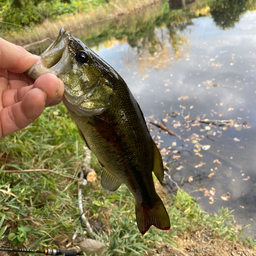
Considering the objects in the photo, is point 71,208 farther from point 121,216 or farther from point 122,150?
point 122,150

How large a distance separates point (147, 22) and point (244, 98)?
13.4 m

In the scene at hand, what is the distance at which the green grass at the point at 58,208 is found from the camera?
8.11ft

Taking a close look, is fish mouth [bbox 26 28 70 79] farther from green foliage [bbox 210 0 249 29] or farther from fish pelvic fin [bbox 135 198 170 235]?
green foliage [bbox 210 0 249 29]

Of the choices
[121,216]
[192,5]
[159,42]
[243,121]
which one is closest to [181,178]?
[121,216]

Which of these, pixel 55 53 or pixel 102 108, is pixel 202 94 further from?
pixel 55 53

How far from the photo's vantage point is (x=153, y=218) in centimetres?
170

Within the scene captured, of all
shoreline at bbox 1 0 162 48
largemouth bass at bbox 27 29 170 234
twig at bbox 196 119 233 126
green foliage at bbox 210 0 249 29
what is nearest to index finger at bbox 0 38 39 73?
largemouth bass at bbox 27 29 170 234

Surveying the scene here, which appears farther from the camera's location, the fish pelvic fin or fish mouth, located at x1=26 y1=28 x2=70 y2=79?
the fish pelvic fin

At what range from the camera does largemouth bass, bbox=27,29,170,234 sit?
4.55 ft

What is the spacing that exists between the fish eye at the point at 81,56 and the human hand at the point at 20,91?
0.75 feet

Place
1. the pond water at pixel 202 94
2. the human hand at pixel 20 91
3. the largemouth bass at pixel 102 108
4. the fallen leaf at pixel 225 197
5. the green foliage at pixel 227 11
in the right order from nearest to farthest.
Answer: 1. the human hand at pixel 20 91
2. the largemouth bass at pixel 102 108
3. the fallen leaf at pixel 225 197
4. the pond water at pixel 202 94
5. the green foliage at pixel 227 11

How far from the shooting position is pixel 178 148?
6285 millimetres

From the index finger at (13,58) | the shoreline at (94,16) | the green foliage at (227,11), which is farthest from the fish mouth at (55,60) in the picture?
the green foliage at (227,11)

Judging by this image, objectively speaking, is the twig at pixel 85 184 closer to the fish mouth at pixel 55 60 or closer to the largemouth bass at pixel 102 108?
the largemouth bass at pixel 102 108
